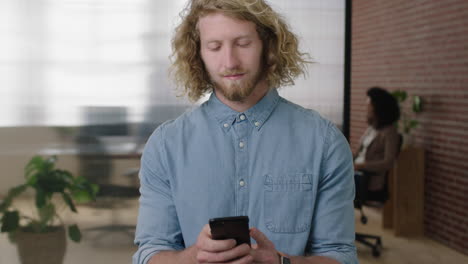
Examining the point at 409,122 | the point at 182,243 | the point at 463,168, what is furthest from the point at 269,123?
the point at 409,122

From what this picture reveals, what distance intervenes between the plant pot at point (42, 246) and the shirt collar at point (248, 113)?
266cm

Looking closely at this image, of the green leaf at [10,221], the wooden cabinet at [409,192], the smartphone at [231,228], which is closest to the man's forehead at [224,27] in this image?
the smartphone at [231,228]

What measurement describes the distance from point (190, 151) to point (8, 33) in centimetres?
269

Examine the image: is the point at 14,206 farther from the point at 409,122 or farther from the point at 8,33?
the point at 409,122

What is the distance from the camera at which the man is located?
1276 mm

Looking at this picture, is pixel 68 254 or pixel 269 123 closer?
pixel 269 123

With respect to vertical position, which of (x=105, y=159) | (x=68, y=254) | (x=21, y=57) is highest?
(x=21, y=57)

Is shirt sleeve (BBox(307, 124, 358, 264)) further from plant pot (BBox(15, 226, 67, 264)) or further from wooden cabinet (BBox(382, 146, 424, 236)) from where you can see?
wooden cabinet (BBox(382, 146, 424, 236))

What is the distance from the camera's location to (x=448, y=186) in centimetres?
512

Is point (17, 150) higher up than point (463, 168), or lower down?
higher up

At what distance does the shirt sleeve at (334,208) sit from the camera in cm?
127

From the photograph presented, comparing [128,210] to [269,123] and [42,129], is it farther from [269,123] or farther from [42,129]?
[269,123]

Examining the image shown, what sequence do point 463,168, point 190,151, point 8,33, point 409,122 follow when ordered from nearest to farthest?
point 190,151, point 8,33, point 463,168, point 409,122

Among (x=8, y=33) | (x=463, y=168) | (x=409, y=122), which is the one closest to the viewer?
(x=8, y=33)
